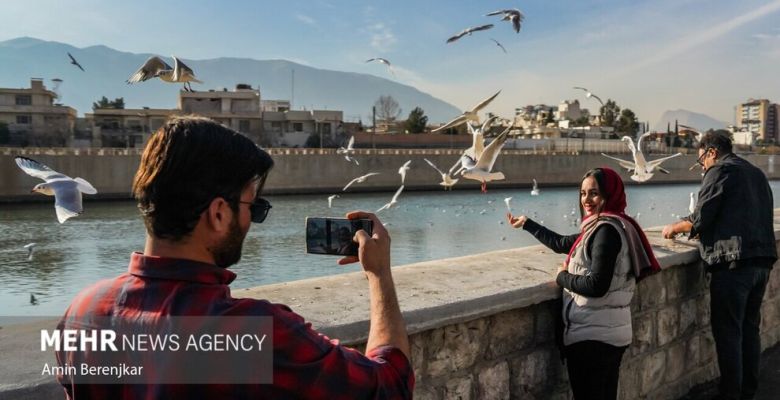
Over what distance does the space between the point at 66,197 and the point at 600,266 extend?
2953 millimetres

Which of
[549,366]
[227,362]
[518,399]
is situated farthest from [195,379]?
[549,366]

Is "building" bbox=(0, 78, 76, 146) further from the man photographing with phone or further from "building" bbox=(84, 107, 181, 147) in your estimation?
the man photographing with phone

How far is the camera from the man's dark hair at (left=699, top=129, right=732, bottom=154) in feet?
12.1

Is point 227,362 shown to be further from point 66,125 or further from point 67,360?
point 66,125

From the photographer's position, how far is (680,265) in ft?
12.4

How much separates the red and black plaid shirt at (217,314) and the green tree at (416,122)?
7005cm

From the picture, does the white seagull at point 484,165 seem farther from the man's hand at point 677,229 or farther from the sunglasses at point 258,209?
the sunglasses at point 258,209

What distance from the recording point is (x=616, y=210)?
9.43ft

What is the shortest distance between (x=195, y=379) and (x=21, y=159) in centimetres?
312

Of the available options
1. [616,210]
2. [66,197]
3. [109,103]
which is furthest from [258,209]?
[109,103]

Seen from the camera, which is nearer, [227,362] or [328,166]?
[227,362]

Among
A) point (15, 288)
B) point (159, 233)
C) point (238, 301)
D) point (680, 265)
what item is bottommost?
point (15, 288)

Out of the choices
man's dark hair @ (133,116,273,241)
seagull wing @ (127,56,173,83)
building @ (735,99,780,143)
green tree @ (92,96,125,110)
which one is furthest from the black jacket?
building @ (735,99,780,143)

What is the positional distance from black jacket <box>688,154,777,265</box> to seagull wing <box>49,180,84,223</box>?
3467mm
